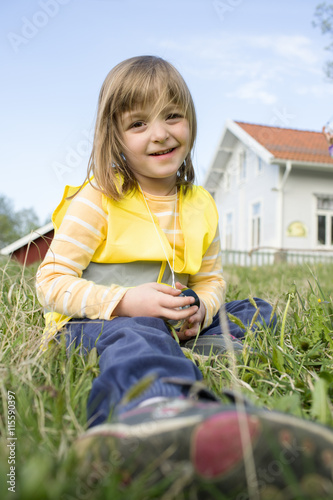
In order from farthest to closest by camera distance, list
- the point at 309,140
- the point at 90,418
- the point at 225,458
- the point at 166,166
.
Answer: the point at 309,140, the point at 166,166, the point at 90,418, the point at 225,458

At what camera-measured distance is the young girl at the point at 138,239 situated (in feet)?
4.57

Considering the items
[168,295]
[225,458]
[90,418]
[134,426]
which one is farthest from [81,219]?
[225,458]

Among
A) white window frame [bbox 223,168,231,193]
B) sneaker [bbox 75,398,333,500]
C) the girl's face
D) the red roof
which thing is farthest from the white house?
sneaker [bbox 75,398,333,500]

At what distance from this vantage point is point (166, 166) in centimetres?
172

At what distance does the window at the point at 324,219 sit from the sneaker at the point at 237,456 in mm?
13221

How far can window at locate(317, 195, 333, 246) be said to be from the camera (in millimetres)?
13219

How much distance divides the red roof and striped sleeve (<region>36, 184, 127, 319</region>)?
11520 millimetres

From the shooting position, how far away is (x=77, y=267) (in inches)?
62.4

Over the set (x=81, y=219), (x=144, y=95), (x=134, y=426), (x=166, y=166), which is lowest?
(x=134, y=426)

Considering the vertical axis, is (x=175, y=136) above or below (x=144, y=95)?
below

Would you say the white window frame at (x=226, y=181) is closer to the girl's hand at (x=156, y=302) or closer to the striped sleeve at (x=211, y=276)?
the striped sleeve at (x=211, y=276)

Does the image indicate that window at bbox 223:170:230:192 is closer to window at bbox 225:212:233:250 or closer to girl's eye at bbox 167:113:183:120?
window at bbox 225:212:233:250

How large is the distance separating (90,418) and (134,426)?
0.29 meters

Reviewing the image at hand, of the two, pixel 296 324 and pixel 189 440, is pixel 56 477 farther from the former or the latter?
pixel 296 324
